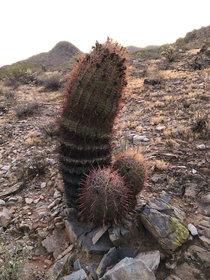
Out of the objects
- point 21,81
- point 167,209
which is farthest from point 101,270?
point 21,81

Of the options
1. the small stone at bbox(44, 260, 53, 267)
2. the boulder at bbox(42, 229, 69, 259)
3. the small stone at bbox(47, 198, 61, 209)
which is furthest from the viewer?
the small stone at bbox(47, 198, 61, 209)

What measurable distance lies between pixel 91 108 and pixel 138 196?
1846 mm

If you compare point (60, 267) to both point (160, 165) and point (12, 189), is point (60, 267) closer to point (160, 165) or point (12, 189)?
point (12, 189)

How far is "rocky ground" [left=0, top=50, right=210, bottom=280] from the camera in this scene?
8.13ft

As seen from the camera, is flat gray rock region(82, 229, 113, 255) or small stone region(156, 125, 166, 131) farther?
small stone region(156, 125, 166, 131)

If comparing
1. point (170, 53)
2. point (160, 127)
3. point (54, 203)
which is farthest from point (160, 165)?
point (170, 53)

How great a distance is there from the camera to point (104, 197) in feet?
8.24

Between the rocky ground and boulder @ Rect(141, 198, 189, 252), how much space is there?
0.03m

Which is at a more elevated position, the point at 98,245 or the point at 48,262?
the point at 98,245

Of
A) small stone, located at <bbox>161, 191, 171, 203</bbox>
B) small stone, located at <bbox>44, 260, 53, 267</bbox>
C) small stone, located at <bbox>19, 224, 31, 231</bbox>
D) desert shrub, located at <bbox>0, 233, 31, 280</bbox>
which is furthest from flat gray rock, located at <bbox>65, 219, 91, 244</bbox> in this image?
small stone, located at <bbox>161, 191, 171, 203</bbox>

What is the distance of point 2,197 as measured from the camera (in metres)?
4.05

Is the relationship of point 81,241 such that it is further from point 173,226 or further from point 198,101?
point 198,101

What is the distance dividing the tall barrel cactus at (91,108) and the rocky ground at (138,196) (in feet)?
1.28

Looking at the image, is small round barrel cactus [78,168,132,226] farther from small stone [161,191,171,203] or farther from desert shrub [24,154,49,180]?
desert shrub [24,154,49,180]
